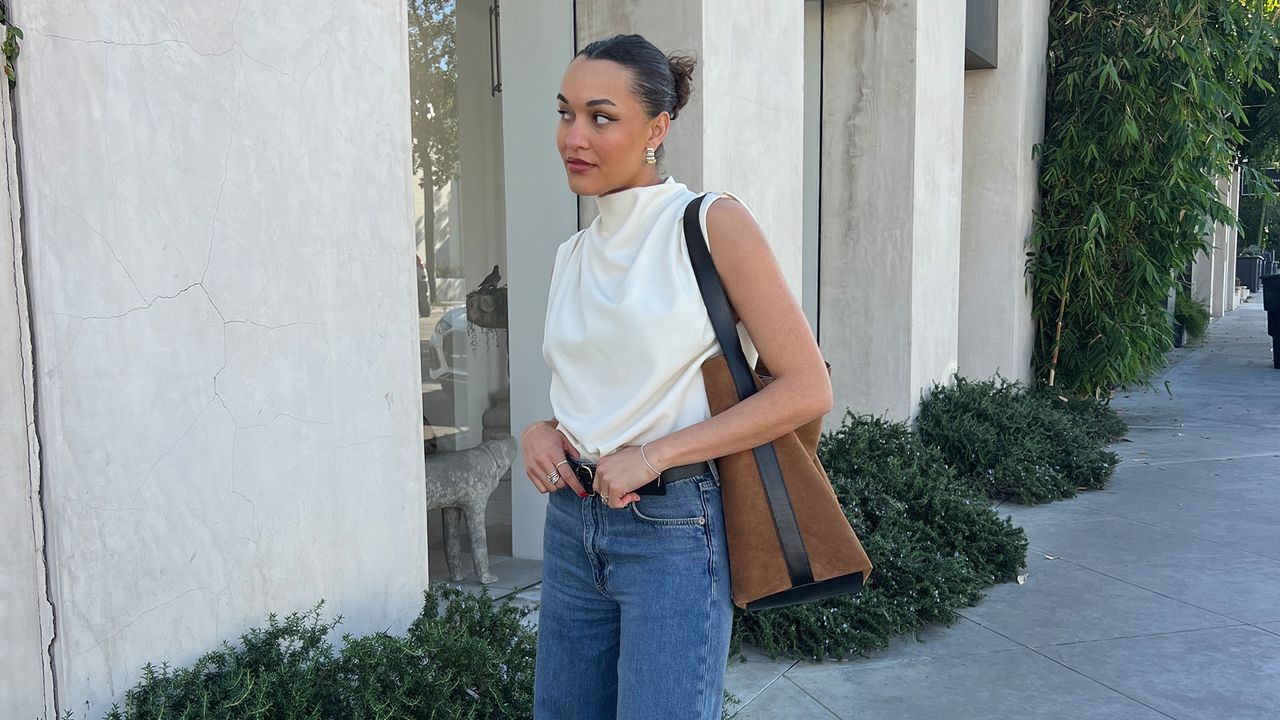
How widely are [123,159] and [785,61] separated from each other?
352 centimetres

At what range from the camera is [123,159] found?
7.80 feet

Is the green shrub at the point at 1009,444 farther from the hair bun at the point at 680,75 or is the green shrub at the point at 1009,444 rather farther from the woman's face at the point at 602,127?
the woman's face at the point at 602,127

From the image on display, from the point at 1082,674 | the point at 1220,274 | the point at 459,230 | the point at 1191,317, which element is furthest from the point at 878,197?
the point at 1220,274

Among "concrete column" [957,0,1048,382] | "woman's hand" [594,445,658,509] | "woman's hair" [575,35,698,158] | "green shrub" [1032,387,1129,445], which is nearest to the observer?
"woman's hand" [594,445,658,509]

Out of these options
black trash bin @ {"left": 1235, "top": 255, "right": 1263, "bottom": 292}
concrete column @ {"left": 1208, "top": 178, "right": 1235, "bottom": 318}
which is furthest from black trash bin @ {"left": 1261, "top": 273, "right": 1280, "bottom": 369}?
black trash bin @ {"left": 1235, "top": 255, "right": 1263, "bottom": 292}

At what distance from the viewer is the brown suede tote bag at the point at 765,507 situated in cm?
175

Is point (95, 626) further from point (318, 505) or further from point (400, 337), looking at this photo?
point (400, 337)

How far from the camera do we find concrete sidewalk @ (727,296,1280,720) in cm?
380

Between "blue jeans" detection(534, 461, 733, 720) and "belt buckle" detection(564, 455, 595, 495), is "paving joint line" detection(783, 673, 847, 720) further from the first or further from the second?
"belt buckle" detection(564, 455, 595, 495)

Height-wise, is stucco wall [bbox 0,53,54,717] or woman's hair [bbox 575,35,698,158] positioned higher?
woman's hair [bbox 575,35,698,158]

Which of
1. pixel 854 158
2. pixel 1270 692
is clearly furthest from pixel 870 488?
pixel 854 158

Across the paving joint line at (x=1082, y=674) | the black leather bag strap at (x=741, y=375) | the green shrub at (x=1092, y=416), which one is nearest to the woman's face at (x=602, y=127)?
the black leather bag strap at (x=741, y=375)

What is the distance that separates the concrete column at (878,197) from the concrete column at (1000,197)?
208 centimetres

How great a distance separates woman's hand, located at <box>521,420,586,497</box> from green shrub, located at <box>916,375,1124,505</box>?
5.19 metres
